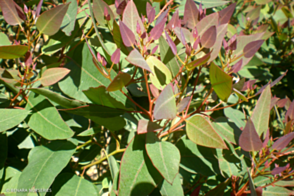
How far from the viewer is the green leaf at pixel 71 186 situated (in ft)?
2.90

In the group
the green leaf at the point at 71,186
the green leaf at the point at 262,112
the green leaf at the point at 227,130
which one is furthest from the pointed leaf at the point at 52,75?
the green leaf at the point at 262,112

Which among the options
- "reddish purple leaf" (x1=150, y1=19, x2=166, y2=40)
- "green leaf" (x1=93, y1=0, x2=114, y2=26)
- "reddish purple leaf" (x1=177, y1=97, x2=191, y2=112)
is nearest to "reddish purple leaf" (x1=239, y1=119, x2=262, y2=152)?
"reddish purple leaf" (x1=177, y1=97, x2=191, y2=112)

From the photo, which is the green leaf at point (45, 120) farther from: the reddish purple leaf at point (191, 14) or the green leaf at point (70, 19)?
the reddish purple leaf at point (191, 14)

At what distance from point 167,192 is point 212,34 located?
631 mm

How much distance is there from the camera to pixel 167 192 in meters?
0.85

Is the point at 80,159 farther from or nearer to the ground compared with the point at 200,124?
nearer to the ground

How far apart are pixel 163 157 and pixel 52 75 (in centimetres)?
52

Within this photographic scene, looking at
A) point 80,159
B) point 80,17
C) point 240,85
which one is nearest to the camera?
point 240,85

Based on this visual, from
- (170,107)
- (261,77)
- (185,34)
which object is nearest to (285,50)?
(261,77)

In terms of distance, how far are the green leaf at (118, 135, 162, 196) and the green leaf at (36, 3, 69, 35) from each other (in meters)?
0.53

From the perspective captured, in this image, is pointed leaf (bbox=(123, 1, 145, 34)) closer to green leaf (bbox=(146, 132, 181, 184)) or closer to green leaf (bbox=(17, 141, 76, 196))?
green leaf (bbox=(146, 132, 181, 184))

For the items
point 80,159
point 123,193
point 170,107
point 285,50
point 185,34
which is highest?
point 185,34

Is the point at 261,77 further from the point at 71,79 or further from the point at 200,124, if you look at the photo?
the point at 71,79

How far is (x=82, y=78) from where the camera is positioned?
860mm
